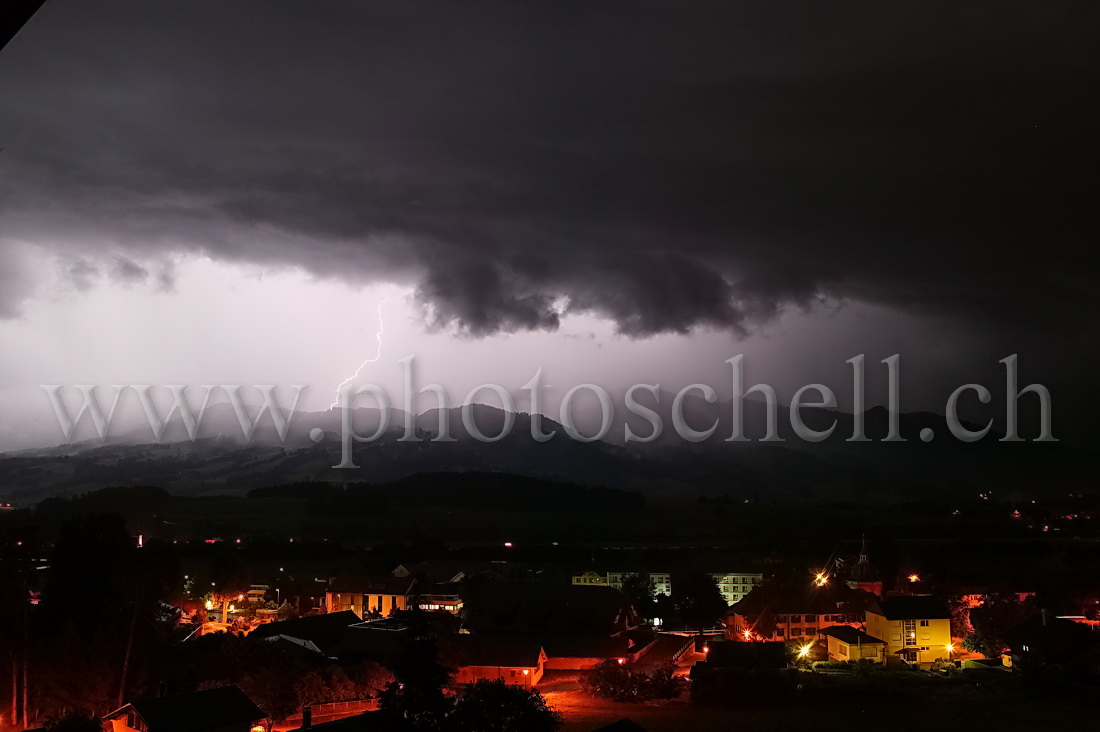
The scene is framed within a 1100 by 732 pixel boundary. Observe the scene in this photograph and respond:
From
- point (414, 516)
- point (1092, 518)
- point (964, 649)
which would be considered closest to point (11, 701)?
point (964, 649)

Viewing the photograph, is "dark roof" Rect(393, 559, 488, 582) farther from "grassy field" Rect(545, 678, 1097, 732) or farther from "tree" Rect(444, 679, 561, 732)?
"tree" Rect(444, 679, 561, 732)

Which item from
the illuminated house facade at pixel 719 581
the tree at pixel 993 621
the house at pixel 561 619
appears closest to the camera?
the tree at pixel 993 621

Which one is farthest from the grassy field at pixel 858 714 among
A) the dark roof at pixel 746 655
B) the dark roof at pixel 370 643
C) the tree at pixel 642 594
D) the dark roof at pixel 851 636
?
the tree at pixel 642 594

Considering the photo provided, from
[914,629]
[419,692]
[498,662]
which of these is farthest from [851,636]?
[419,692]

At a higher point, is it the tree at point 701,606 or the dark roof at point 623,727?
the dark roof at point 623,727

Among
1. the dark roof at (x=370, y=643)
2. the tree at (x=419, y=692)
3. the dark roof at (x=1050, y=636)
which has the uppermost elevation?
the tree at (x=419, y=692)

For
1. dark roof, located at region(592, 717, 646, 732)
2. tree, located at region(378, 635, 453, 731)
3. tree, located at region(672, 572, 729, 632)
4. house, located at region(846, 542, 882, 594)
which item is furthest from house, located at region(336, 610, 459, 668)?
house, located at region(846, 542, 882, 594)

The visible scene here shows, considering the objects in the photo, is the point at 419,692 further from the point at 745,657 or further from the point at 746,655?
the point at 746,655

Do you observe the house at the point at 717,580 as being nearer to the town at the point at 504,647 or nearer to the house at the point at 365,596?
the town at the point at 504,647
